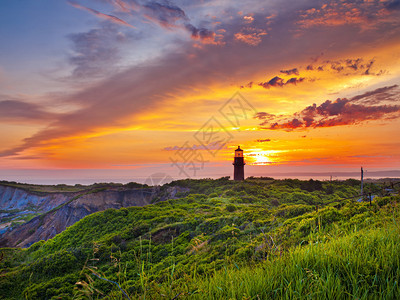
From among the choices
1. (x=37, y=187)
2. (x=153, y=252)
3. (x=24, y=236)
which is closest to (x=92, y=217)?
(x=153, y=252)

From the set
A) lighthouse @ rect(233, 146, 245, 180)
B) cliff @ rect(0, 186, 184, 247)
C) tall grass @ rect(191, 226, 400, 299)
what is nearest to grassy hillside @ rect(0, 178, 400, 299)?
tall grass @ rect(191, 226, 400, 299)

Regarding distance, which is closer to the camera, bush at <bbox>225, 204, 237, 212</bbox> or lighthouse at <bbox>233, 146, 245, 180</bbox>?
bush at <bbox>225, 204, 237, 212</bbox>

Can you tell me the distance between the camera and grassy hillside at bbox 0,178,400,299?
8.50 ft

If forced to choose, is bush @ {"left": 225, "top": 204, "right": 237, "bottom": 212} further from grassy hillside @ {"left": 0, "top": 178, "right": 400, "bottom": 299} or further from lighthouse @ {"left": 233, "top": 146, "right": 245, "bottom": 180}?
lighthouse @ {"left": 233, "top": 146, "right": 245, "bottom": 180}

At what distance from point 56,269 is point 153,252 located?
15.7 ft

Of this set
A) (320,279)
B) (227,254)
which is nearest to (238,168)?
(227,254)

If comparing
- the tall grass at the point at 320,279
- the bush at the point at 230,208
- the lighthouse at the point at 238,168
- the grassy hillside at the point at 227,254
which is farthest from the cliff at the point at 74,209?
the tall grass at the point at 320,279

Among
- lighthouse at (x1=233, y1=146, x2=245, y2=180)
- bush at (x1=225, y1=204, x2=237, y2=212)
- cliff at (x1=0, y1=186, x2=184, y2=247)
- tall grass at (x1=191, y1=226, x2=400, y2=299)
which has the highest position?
lighthouse at (x1=233, y1=146, x2=245, y2=180)

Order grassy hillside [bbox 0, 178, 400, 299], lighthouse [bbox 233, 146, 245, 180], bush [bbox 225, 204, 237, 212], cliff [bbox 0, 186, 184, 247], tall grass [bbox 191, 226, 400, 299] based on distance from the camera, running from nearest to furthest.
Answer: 1. tall grass [bbox 191, 226, 400, 299]
2. grassy hillside [bbox 0, 178, 400, 299]
3. bush [bbox 225, 204, 237, 212]
4. cliff [bbox 0, 186, 184, 247]
5. lighthouse [bbox 233, 146, 245, 180]

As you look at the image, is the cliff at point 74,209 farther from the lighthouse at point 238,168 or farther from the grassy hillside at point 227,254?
the grassy hillside at point 227,254

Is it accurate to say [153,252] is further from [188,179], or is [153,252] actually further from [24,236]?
[24,236]

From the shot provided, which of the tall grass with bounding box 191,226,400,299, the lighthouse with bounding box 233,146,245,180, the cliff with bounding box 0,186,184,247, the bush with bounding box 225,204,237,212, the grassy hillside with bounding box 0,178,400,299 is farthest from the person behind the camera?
the lighthouse with bounding box 233,146,245,180

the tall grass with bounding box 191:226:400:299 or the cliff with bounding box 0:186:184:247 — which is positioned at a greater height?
the tall grass with bounding box 191:226:400:299

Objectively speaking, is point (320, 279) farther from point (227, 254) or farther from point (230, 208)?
point (230, 208)
